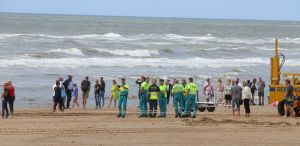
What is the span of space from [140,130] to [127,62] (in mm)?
33726

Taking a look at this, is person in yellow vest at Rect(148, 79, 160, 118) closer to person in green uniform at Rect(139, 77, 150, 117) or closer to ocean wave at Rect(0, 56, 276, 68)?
person in green uniform at Rect(139, 77, 150, 117)

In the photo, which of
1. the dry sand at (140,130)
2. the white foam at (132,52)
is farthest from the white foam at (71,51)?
the dry sand at (140,130)

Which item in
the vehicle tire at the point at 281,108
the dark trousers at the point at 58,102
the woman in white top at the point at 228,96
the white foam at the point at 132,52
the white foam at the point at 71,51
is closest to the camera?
the vehicle tire at the point at 281,108

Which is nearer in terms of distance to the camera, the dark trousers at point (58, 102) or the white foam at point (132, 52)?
the dark trousers at point (58, 102)

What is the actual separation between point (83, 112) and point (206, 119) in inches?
207

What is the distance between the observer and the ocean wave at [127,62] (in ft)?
162

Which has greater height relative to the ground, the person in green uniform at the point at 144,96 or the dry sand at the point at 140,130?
the person in green uniform at the point at 144,96

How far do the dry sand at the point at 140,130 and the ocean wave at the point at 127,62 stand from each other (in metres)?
22.3

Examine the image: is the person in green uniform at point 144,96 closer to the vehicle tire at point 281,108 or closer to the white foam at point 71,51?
the vehicle tire at point 281,108

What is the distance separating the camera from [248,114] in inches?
1060

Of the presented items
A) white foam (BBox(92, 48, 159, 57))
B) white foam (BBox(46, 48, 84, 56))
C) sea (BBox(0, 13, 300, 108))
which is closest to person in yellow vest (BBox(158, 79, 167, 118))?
sea (BBox(0, 13, 300, 108))

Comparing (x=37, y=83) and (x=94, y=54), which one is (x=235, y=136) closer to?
(x=37, y=83)

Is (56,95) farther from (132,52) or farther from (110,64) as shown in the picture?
(132,52)

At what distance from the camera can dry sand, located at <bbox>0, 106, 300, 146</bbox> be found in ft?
62.2
